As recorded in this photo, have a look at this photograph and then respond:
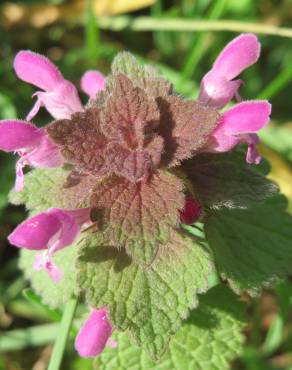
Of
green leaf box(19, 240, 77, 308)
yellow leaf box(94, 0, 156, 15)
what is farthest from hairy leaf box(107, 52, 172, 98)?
yellow leaf box(94, 0, 156, 15)

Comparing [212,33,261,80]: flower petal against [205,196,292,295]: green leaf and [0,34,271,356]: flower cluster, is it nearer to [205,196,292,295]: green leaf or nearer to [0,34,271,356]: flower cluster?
[0,34,271,356]: flower cluster

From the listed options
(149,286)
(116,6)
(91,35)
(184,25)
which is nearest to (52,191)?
(149,286)

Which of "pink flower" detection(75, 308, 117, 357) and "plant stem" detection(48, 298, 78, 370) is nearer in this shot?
"pink flower" detection(75, 308, 117, 357)

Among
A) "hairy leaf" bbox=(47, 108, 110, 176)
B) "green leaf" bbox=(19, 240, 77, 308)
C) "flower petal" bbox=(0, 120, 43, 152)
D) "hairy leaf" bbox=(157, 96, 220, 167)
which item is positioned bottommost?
"green leaf" bbox=(19, 240, 77, 308)

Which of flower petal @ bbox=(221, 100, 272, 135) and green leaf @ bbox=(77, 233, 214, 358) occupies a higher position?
flower petal @ bbox=(221, 100, 272, 135)

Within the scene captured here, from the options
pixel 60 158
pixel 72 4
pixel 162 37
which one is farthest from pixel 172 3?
pixel 60 158

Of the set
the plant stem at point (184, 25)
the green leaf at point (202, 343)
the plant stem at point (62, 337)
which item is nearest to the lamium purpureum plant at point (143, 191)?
the plant stem at point (62, 337)

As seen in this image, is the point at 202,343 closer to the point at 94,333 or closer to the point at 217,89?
the point at 94,333
